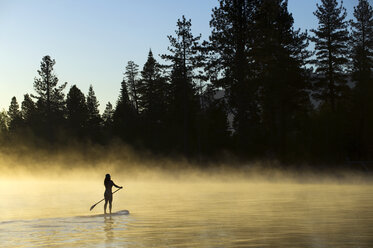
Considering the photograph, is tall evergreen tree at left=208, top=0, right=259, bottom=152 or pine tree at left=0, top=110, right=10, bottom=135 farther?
pine tree at left=0, top=110, right=10, bottom=135

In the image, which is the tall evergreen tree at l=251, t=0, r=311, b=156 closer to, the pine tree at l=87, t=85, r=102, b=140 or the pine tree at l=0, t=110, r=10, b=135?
the pine tree at l=87, t=85, r=102, b=140

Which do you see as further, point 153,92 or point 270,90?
point 153,92

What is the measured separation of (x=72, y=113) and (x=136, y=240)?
9251cm

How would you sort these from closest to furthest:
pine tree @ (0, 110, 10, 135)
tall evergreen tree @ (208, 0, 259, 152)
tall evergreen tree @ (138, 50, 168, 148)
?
tall evergreen tree @ (208, 0, 259, 152) → tall evergreen tree @ (138, 50, 168, 148) → pine tree @ (0, 110, 10, 135)

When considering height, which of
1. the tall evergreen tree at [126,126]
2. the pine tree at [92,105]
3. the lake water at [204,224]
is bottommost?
the lake water at [204,224]

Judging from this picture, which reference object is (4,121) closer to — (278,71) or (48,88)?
(48,88)

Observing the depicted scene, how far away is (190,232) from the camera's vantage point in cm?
1530

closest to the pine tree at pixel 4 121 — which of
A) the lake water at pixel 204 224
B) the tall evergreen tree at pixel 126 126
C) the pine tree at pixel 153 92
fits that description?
the pine tree at pixel 153 92

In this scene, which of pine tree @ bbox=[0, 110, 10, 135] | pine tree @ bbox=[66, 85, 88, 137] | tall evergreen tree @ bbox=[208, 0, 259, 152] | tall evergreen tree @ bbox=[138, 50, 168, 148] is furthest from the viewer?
pine tree @ bbox=[0, 110, 10, 135]

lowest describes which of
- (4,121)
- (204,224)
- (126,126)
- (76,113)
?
(204,224)

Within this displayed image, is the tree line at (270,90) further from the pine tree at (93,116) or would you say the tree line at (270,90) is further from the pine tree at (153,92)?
the pine tree at (93,116)

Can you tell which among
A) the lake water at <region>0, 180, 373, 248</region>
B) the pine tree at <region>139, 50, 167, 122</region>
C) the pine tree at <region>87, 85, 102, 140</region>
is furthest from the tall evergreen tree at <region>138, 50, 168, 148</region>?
the lake water at <region>0, 180, 373, 248</region>

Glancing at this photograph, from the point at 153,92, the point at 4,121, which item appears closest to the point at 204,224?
the point at 153,92

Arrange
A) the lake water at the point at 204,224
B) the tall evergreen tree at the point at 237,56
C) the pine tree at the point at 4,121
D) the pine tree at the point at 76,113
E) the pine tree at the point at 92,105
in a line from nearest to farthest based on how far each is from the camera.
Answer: the lake water at the point at 204,224, the tall evergreen tree at the point at 237,56, the pine tree at the point at 76,113, the pine tree at the point at 92,105, the pine tree at the point at 4,121
